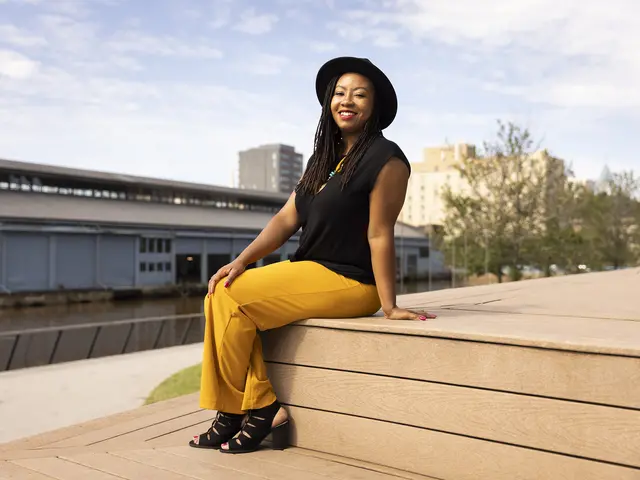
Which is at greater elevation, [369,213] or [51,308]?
[369,213]

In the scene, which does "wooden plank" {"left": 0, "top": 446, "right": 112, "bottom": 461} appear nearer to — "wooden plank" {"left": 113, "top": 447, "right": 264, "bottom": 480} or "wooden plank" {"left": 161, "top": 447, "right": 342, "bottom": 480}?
"wooden plank" {"left": 113, "top": 447, "right": 264, "bottom": 480}

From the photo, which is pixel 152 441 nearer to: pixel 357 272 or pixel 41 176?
pixel 357 272

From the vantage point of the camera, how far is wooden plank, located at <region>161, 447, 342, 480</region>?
234 centimetres

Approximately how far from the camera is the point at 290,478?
231 centimetres

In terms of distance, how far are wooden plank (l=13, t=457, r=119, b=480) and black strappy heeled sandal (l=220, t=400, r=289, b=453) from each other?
0.49m

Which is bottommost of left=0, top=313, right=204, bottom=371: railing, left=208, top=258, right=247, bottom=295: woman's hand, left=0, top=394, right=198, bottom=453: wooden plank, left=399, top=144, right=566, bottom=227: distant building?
left=0, top=313, right=204, bottom=371: railing

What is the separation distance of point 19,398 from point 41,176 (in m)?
21.5

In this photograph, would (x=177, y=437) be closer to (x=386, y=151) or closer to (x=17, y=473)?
(x=17, y=473)

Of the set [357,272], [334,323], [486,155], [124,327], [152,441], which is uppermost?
[486,155]

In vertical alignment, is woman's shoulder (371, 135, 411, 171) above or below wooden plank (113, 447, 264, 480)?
above

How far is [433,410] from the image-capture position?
230 centimetres

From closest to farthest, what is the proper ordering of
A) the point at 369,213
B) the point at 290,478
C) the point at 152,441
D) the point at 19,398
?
the point at 290,478, the point at 369,213, the point at 152,441, the point at 19,398

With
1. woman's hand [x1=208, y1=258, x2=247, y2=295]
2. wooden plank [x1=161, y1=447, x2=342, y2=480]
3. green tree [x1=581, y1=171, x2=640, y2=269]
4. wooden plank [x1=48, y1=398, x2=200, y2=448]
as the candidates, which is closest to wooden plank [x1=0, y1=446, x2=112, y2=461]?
wooden plank [x1=48, y1=398, x2=200, y2=448]

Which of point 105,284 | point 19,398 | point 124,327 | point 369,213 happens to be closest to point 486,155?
point 124,327
